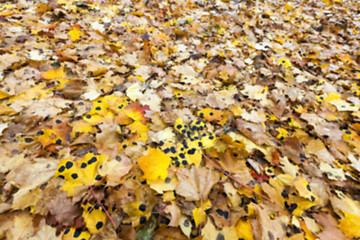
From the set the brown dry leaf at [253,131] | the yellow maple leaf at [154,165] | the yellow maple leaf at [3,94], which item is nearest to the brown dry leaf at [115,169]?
the yellow maple leaf at [154,165]

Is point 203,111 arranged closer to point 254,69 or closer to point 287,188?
point 287,188

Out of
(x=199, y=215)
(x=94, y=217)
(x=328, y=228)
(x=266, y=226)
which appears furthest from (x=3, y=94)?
(x=328, y=228)

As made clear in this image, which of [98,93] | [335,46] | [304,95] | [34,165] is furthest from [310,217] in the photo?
[335,46]

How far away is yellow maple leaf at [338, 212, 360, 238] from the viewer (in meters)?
1.21

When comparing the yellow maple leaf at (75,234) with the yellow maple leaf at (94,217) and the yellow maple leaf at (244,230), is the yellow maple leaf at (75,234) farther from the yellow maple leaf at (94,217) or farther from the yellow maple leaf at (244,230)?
the yellow maple leaf at (244,230)

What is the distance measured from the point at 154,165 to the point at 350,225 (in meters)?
1.45

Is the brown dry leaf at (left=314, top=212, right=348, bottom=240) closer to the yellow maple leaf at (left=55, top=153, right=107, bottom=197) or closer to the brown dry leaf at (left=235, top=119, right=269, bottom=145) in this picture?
the brown dry leaf at (left=235, top=119, right=269, bottom=145)

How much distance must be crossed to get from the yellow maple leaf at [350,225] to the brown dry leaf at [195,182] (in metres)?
0.93

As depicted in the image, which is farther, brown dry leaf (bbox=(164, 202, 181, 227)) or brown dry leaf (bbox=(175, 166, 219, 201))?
brown dry leaf (bbox=(175, 166, 219, 201))

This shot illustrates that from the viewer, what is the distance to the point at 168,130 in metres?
1.68

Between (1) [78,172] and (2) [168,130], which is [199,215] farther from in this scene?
(1) [78,172]

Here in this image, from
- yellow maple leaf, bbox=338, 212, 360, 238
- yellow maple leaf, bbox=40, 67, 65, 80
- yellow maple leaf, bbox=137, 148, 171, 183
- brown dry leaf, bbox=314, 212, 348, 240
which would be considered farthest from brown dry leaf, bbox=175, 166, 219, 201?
yellow maple leaf, bbox=40, 67, 65, 80

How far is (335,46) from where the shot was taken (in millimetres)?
3119

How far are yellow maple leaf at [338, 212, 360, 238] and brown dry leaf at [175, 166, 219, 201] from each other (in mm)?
935
